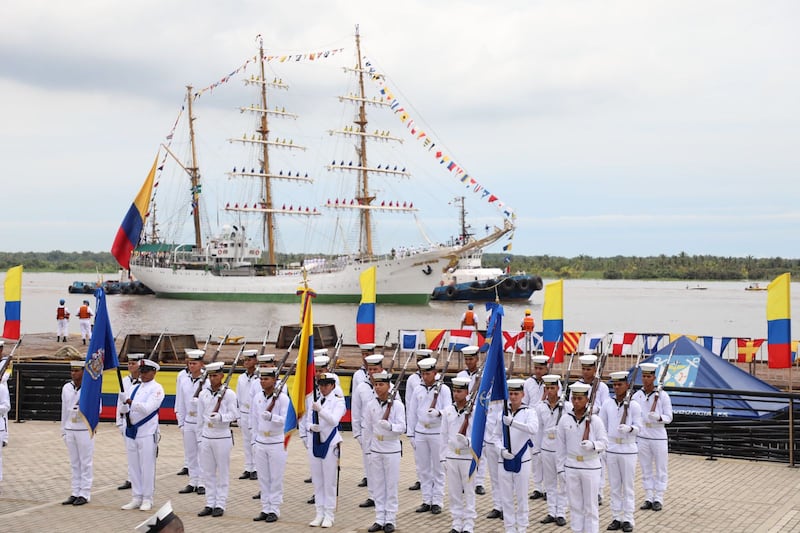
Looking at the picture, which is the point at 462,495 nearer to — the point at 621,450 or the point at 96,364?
the point at 621,450

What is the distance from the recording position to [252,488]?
446 inches

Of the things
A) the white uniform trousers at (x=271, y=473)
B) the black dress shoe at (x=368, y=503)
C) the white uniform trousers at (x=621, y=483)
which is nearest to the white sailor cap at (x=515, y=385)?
the white uniform trousers at (x=621, y=483)

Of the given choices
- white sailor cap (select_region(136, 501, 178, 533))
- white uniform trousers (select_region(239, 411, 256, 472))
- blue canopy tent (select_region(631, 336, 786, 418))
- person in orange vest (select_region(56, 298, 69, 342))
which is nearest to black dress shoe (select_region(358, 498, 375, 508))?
white uniform trousers (select_region(239, 411, 256, 472))

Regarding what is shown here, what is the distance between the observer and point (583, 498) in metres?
8.53

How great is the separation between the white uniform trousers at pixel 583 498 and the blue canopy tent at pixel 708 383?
5173 millimetres

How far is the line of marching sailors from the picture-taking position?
890 cm

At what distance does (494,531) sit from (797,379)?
10.1 meters

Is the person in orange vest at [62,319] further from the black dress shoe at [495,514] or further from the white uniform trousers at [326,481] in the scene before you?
the black dress shoe at [495,514]

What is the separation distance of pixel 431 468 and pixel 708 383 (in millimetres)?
6295

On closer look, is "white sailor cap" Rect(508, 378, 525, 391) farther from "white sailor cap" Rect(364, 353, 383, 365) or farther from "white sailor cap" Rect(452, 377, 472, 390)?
"white sailor cap" Rect(364, 353, 383, 365)

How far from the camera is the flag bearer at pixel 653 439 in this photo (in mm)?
10383

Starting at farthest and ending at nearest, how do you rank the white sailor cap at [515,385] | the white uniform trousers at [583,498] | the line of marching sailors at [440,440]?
the white sailor cap at [515,385]
the line of marching sailors at [440,440]
the white uniform trousers at [583,498]

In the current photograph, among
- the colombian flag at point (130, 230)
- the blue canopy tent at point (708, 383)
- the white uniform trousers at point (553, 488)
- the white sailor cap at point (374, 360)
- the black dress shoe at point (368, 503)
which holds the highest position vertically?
the colombian flag at point (130, 230)

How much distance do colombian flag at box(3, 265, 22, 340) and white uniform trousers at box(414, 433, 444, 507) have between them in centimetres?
1154
